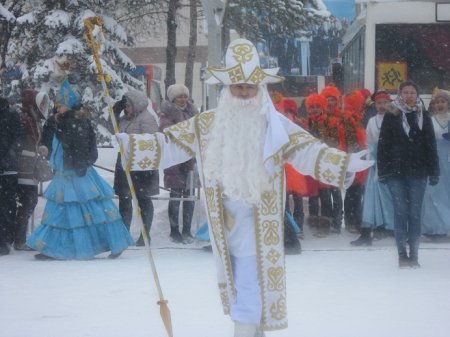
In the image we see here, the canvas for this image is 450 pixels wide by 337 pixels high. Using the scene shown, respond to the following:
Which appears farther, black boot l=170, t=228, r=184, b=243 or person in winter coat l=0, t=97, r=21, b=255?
black boot l=170, t=228, r=184, b=243

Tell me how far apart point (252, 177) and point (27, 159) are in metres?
5.44

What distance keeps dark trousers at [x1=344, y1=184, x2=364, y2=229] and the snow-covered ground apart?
56cm

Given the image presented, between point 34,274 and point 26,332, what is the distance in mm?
2511

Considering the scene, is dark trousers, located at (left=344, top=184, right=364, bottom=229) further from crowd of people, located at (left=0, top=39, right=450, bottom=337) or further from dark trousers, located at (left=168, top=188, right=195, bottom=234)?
dark trousers, located at (left=168, top=188, right=195, bottom=234)

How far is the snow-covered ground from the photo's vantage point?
7066mm

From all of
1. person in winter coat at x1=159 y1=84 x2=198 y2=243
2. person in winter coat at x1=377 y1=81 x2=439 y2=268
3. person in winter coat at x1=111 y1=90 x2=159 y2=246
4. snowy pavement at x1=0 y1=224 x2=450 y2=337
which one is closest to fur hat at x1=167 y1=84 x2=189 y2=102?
person in winter coat at x1=159 y1=84 x2=198 y2=243

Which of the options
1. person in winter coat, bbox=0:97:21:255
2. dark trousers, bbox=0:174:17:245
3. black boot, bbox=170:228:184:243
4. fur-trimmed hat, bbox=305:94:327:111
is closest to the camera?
person in winter coat, bbox=0:97:21:255

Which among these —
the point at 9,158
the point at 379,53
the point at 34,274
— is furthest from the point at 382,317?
the point at 379,53

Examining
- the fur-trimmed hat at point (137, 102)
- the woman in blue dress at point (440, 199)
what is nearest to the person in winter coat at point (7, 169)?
the fur-trimmed hat at point (137, 102)

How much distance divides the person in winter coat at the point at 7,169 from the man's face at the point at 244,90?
4.96 m

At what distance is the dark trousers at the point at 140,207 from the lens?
1088 cm

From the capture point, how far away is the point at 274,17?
2403cm

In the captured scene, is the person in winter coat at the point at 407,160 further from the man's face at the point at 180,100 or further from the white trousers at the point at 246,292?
the white trousers at the point at 246,292

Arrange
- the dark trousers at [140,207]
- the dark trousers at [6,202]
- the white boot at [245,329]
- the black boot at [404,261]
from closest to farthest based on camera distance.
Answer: the white boot at [245,329], the black boot at [404,261], the dark trousers at [6,202], the dark trousers at [140,207]
